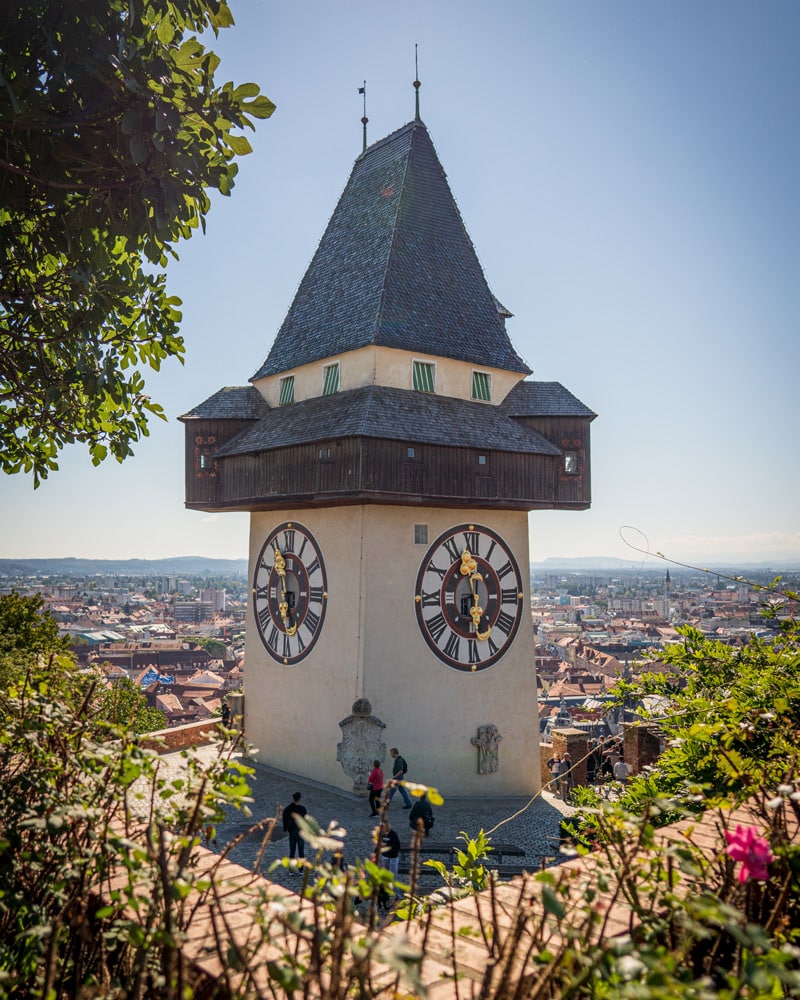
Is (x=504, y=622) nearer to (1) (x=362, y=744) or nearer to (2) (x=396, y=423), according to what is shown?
(1) (x=362, y=744)

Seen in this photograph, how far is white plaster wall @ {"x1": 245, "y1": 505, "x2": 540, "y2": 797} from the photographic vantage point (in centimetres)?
1355

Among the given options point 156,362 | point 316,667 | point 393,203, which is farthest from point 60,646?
point 393,203

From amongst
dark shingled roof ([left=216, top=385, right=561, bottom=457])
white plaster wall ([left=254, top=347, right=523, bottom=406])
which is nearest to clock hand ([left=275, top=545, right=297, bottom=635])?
dark shingled roof ([left=216, top=385, right=561, bottom=457])

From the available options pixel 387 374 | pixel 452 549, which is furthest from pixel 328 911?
pixel 387 374

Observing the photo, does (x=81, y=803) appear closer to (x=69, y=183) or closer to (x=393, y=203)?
(x=69, y=183)

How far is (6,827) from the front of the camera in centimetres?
304

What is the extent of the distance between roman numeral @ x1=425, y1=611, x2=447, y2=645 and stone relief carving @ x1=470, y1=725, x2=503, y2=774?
68.6 inches

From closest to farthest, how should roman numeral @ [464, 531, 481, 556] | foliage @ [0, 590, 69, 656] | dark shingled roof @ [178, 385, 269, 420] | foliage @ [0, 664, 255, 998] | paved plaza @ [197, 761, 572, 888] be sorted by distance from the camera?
1. foliage @ [0, 664, 255, 998]
2. paved plaza @ [197, 761, 572, 888]
3. foliage @ [0, 590, 69, 656]
4. roman numeral @ [464, 531, 481, 556]
5. dark shingled roof @ [178, 385, 269, 420]

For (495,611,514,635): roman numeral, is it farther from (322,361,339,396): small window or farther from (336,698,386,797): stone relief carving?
(322,361,339,396): small window

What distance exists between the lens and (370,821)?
12.2 metres

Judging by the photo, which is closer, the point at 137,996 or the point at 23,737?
the point at 137,996

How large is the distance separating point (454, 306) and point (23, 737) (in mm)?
13638

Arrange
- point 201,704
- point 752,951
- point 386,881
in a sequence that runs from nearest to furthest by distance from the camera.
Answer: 1. point 752,951
2. point 386,881
3. point 201,704

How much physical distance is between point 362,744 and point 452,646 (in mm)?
2271
